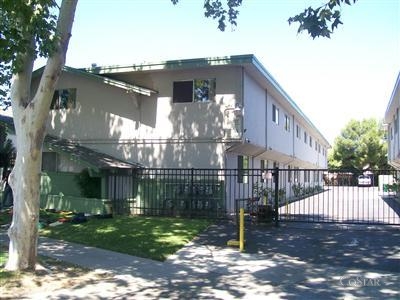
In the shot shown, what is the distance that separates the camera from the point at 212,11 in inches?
478

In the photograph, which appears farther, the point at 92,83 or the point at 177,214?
the point at 92,83

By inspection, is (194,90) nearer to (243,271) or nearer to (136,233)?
(136,233)

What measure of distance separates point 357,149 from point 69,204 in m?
53.6

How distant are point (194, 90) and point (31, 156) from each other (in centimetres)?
1005

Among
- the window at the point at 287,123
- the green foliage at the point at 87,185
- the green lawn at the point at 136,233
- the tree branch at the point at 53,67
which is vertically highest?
the window at the point at 287,123

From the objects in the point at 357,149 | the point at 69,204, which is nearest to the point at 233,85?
the point at 69,204

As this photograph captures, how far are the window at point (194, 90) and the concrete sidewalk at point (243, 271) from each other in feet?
21.5

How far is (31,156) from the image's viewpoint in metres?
8.49

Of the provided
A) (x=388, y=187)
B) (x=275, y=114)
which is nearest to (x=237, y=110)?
(x=275, y=114)

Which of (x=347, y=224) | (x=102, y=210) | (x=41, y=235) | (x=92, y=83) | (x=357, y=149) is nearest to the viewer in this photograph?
(x=41, y=235)

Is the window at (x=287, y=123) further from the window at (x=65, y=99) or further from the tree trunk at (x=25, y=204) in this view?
the tree trunk at (x=25, y=204)

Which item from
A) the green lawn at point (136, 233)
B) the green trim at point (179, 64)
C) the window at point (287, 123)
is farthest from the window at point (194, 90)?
the window at point (287, 123)

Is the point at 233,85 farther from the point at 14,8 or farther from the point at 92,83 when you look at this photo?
the point at 14,8

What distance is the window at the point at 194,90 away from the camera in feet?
58.0
